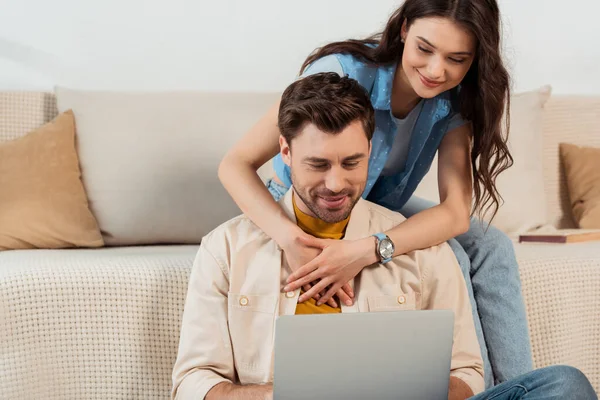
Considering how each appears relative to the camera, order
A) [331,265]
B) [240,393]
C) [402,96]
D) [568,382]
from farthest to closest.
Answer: [402,96] → [331,265] → [240,393] → [568,382]

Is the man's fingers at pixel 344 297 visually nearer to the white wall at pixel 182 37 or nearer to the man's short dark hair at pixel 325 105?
the man's short dark hair at pixel 325 105

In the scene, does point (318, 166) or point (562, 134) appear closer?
point (318, 166)

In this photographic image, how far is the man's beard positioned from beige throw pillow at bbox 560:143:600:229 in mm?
1380

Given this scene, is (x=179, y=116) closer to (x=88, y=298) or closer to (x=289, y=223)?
(x=88, y=298)

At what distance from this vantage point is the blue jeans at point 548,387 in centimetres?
142

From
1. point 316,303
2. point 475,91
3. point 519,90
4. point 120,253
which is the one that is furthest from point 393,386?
point 519,90

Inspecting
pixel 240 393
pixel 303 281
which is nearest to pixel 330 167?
pixel 303 281

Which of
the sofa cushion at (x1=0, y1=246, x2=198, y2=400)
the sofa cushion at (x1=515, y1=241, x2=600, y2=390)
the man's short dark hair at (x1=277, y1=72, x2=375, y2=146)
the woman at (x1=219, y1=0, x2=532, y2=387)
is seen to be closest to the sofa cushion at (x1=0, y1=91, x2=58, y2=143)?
the sofa cushion at (x1=0, y1=246, x2=198, y2=400)

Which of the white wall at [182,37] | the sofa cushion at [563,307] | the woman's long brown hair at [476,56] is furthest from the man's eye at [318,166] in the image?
the white wall at [182,37]

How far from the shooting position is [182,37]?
9.47ft

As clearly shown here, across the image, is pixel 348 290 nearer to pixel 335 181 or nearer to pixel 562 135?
pixel 335 181

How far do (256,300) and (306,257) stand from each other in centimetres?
14

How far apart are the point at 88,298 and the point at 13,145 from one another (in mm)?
739

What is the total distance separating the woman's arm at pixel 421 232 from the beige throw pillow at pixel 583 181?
1.01 meters
